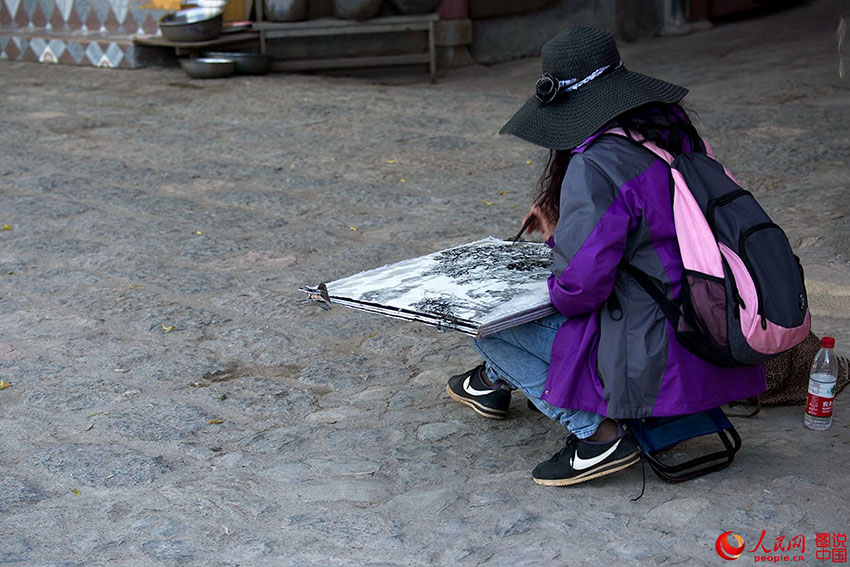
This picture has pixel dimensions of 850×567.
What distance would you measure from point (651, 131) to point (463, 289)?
0.63 metres

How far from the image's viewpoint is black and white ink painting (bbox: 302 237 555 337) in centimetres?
248

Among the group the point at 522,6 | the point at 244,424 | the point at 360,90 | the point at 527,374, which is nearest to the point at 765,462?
the point at 527,374

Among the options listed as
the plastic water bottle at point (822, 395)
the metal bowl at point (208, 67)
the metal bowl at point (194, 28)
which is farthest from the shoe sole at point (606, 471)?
the metal bowl at point (194, 28)

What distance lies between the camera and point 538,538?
93.4 inches

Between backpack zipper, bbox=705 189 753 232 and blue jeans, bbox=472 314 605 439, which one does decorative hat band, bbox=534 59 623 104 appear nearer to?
backpack zipper, bbox=705 189 753 232

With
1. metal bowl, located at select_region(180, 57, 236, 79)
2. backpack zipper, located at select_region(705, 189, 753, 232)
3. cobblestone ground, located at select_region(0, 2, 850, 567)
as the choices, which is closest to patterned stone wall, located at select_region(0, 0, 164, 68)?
metal bowl, located at select_region(180, 57, 236, 79)

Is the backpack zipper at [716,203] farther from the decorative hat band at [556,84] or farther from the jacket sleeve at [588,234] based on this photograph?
the decorative hat band at [556,84]

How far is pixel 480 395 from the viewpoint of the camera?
10.2 feet

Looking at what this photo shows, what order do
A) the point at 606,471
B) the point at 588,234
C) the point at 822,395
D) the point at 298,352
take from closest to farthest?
the point at 588,234, the point at 606,471, the point at 822,395, the point at 298,352

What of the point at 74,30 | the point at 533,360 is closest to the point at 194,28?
the point at 74,30

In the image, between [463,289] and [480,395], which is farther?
[480,395]

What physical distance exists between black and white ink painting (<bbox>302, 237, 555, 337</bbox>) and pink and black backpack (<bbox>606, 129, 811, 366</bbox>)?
0.35 m

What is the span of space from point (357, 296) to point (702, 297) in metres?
0.87

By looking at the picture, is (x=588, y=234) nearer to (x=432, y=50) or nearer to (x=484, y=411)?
(x=484, y=411)
